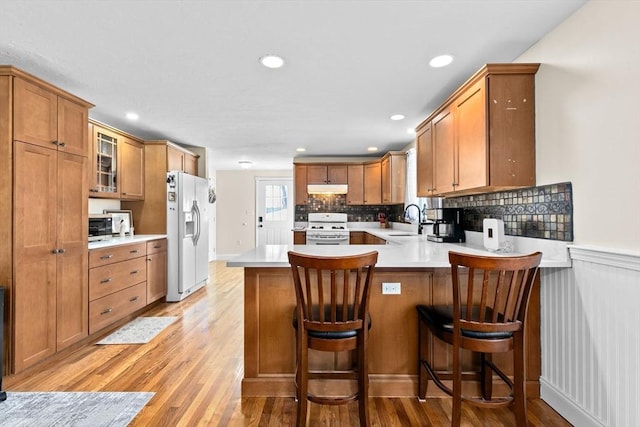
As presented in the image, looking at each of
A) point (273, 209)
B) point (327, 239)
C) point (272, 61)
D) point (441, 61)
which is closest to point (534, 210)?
point (441, 61)

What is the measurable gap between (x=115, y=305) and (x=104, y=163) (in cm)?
168

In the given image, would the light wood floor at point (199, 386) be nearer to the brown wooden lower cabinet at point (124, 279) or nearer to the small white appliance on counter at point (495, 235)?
the brown wooden lower cabinet at point (124, 279)

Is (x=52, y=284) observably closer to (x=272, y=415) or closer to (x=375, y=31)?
(x=272, y=415)

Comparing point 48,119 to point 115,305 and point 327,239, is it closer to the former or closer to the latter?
point 115,305

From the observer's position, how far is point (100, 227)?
3.61 meters

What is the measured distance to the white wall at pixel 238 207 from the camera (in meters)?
7.97

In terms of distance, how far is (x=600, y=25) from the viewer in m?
1.64

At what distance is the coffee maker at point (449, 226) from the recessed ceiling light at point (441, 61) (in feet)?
4.45

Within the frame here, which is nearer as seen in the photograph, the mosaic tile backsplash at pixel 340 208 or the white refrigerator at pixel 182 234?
the white refrigerator at pixel 182 234

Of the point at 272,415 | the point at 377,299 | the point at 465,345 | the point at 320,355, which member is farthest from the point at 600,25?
the point at 272,415

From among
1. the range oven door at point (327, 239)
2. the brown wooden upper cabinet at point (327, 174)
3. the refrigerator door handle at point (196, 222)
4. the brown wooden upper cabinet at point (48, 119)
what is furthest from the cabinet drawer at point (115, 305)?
the brown wooden upper cabinet at point (327, 174)

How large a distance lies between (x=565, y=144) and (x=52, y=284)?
3737mm

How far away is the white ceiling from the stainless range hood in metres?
2.16

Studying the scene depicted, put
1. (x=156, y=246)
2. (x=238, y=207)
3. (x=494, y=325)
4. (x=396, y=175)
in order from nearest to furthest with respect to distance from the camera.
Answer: (x=494, y=325) < (x=156, y=246) < (x=396, y=175) < (x=238, y=207)
